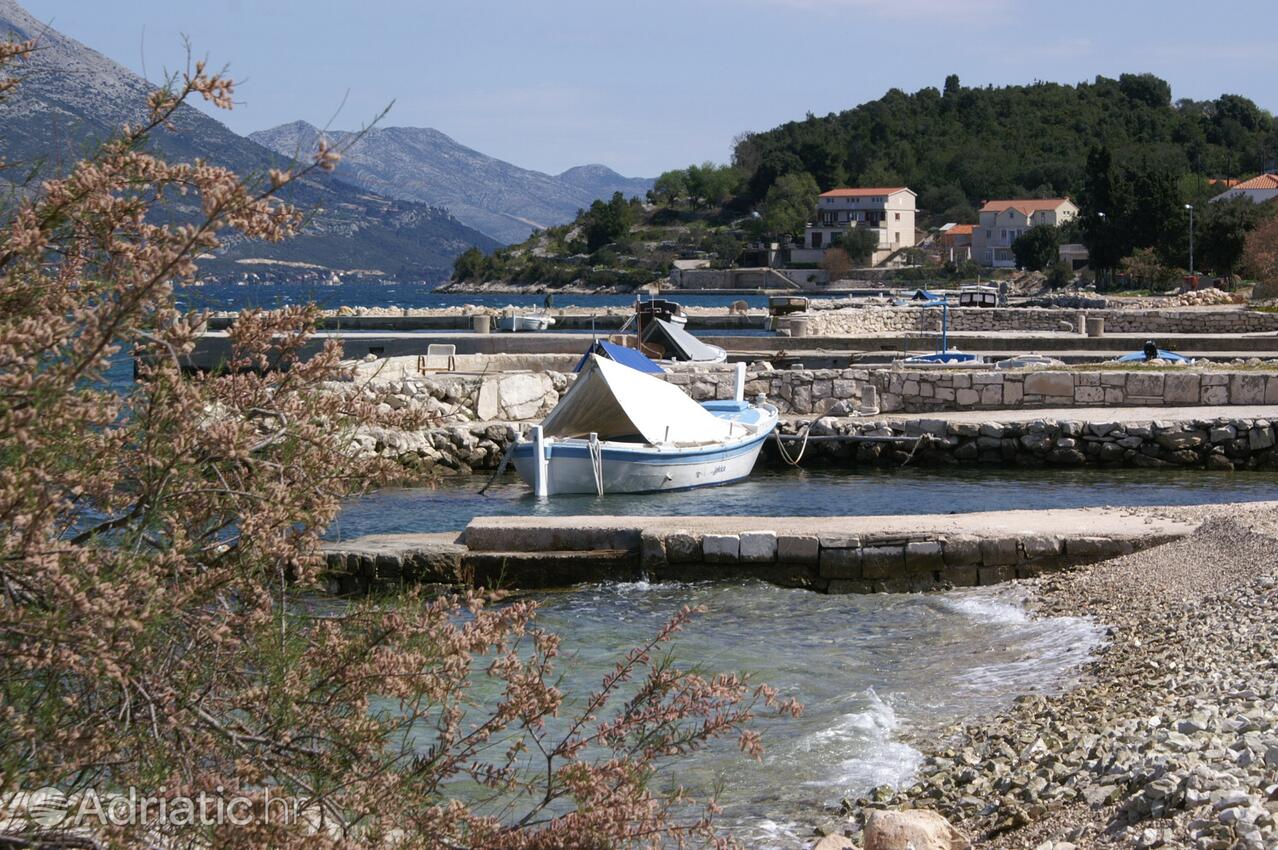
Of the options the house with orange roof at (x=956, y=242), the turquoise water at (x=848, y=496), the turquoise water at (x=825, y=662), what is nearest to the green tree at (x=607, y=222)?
the house with orange roof at (x=956, y=242)

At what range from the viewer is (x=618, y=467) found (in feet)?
66.2

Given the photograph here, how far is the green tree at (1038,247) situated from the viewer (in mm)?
119562

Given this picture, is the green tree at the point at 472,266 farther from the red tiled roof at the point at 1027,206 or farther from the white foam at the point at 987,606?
the white foam at the point at 987,606

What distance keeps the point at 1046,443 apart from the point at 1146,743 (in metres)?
17.1

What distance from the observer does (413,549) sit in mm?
13273

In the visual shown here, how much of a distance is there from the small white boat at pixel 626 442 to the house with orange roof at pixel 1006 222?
12378 cm

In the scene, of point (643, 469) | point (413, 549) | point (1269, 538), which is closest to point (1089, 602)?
point (1269, 538)

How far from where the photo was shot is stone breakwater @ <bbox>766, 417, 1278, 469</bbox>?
22406mm

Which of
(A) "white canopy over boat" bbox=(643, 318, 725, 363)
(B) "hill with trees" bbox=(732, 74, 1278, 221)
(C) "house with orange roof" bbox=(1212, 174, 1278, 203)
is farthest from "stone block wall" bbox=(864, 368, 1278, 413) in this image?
(B) "hill with trees" bbox=(732, 74, 1278, 221)

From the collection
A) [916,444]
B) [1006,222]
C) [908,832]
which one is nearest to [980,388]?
[916,444]

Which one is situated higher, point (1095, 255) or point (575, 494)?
point (1095, 255)

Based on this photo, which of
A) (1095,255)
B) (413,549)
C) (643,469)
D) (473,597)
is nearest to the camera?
(473,597)

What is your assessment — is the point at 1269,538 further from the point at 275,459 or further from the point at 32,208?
the point at 32,208

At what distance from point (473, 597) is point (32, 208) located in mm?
1826
